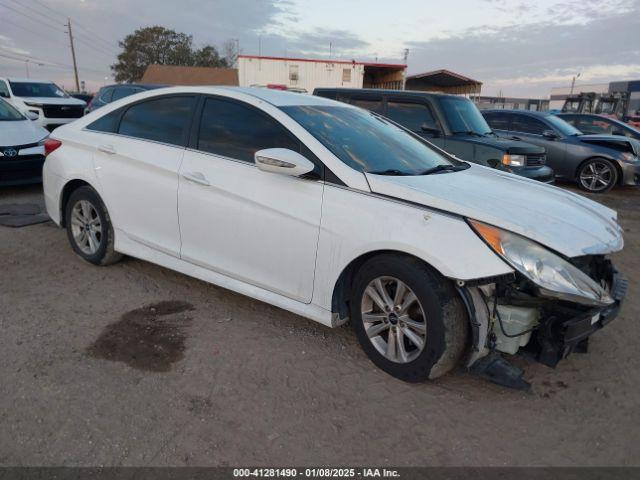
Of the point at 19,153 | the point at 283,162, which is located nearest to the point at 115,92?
the point at 19,153

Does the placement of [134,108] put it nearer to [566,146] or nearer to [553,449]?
[553,449]

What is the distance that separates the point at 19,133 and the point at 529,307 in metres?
7.88

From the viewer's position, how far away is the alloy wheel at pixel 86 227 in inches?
179

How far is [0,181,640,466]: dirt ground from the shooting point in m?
2.44

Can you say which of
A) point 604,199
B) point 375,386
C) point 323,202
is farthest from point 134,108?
point 604,199

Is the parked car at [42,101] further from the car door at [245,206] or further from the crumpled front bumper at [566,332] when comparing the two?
the crumpled front bumper at [566,332]

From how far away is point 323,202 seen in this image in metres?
3.11

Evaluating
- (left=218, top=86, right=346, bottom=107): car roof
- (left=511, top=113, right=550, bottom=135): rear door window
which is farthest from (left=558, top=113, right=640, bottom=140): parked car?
(left=218, top=86, right=346, bottom=107): car roof

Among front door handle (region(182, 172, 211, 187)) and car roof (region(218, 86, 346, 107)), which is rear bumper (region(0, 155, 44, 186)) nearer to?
car roof (region(218, 86, 346, 107))

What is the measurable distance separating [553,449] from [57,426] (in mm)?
2534

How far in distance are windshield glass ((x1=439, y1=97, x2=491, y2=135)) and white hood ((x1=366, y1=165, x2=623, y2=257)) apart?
170 inches

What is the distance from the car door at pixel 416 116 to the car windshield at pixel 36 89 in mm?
12598

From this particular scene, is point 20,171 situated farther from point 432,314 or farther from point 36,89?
point 36,89

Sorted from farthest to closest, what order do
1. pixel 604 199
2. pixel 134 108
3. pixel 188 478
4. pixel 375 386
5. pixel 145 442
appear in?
pixel 604 199 → pixel 134 108 → pixel 375 386 → pixel 145 442 → pixel 188 478
